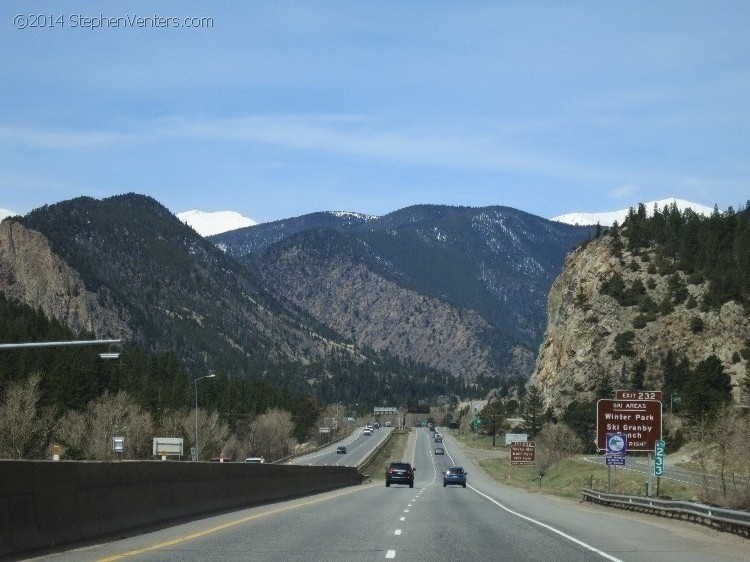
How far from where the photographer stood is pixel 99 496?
21.8 metres

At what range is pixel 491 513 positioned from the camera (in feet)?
116

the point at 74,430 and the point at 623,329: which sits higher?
the point at 623,329

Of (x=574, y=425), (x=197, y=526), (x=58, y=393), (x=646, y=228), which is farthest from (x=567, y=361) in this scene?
(x=197, y=526)

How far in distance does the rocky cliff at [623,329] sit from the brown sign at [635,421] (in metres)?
77.7

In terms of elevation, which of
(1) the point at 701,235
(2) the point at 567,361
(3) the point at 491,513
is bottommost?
(3) the point at 491,513

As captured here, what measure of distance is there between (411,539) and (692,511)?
41.3 feet

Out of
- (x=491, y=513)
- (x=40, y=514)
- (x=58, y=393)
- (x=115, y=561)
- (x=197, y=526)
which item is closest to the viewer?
(x=115, y=561)

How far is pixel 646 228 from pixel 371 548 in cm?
16038

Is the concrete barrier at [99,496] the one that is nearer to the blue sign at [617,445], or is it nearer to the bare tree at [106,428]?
the blue sign at [617,445]

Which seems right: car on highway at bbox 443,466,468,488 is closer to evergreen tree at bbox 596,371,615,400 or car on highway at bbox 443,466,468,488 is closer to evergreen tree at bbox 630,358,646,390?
evergreen tree at bbox 596,371,615,400

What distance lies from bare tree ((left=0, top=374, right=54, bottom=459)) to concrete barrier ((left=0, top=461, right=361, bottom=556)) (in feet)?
177

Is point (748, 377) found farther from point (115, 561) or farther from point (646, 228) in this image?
point (115, 561)

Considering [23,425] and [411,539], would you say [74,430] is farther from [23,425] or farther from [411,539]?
[411,539]

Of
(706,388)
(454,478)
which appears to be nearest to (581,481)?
(454,478)
